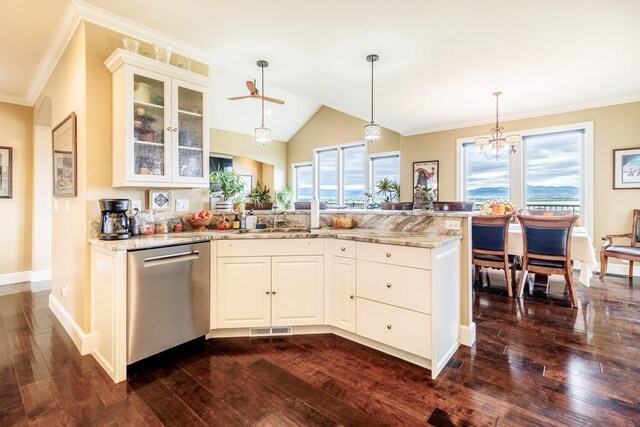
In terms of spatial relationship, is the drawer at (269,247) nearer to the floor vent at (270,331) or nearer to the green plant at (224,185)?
the floor vent at (270,331)

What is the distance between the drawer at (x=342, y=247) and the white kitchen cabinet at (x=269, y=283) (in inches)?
3.5

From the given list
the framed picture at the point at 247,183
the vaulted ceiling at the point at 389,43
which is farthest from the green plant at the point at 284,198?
the vaulted ceiling at the point at 389,43

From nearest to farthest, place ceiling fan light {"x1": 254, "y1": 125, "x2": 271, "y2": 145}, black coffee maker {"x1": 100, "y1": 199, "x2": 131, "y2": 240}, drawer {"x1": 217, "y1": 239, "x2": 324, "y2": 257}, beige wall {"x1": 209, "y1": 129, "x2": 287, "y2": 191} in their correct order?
black coffee maker {"x1": 100, "y1": 199, "x2": 131, "y2": 240} → drawer {"x1": 217, "y1": 239, "x2": 324, "y2": 257} → ceiling fan light {"x1": 254, "y1": 125, "x2": 271, "y2": 145} → beige wall {"x1": 209, "y1": 129, "x2": 287, "y2": 191}

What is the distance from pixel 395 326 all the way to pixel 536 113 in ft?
17.1

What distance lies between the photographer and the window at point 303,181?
8.95 m

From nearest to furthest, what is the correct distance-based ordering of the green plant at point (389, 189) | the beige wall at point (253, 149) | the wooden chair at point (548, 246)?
the wooden chair at point (548, 246) < the green plant at point (389, 189) < the beige wall at point (253, 149)

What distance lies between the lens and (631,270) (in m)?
4.21

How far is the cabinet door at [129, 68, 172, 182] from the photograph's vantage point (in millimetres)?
2334

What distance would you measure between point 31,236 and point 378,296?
524 centimetres

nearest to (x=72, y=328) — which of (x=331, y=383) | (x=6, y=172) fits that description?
(x=331, y=383)

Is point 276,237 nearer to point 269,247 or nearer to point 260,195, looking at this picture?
point 269,247

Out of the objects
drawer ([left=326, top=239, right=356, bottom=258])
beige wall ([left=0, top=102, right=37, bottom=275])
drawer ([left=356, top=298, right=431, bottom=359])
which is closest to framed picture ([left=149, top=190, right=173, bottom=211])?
drawer ([left=326, top=239, right=356, bottom=258])

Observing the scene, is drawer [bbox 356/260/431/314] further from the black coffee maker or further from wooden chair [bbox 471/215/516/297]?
wooden chair [bbox 471/215/516/297]

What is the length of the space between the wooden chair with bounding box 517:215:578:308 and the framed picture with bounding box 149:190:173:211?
3863mm
